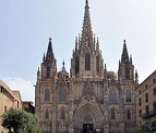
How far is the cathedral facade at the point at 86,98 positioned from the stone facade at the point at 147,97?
8082 millimetres

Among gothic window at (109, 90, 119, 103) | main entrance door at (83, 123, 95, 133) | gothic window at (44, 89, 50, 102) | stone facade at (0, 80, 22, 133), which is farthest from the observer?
main entrance door at (83, 123, 95, 133)

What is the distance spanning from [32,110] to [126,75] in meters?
26.0

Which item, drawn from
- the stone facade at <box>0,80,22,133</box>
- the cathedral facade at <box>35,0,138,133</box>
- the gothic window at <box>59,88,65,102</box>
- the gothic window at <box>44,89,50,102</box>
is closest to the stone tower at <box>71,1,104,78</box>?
the cathedral facade at <box>35,0,138,133</box>

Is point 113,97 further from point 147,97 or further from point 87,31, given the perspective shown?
point 147,97

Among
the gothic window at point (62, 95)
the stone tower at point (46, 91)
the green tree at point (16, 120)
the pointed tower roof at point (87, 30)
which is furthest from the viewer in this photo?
the pointed tower roof at point (87, 30)

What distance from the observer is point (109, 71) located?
128 meters

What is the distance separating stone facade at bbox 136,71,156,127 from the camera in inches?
3214

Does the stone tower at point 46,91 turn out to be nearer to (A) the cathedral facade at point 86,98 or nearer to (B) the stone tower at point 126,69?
(A) the cathedral facade at point 86,98

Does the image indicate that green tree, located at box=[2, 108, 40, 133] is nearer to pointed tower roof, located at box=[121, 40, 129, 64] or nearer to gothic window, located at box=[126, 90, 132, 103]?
gothic window, located at box=[126, 90, 132, 103]

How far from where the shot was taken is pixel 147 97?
88188 millimetres

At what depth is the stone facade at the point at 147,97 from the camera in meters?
81.6

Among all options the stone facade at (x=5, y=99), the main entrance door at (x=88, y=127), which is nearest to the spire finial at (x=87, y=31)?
the main entrance door at (x=88, y=127)

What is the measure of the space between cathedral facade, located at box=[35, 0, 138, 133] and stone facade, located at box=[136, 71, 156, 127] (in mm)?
8082

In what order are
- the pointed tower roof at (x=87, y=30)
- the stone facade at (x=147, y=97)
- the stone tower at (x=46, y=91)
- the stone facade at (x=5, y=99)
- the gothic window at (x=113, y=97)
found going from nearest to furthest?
the stone facade at (x=5, y=99)
the stone facade at (x=147, y=97)
the stone tower at (x=46, y=91)
the gothic window at (x=113, y=97)
the pointed tower roof at (x=87, y=30)
